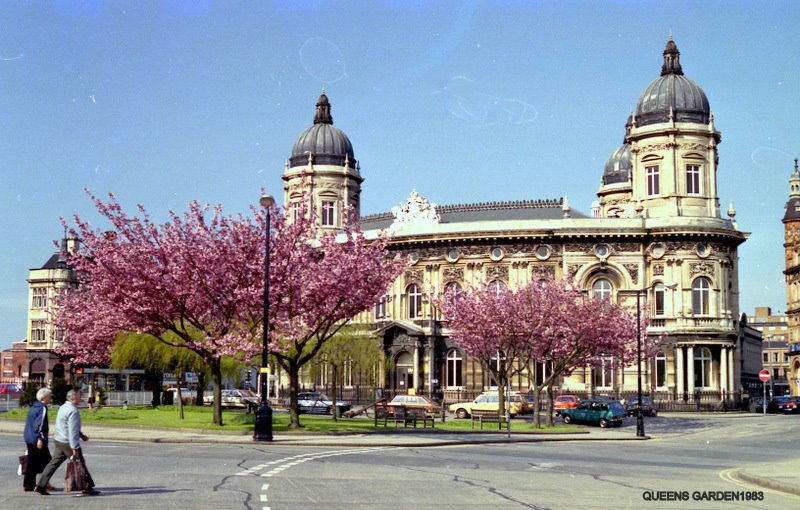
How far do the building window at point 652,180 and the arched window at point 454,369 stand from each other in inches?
763

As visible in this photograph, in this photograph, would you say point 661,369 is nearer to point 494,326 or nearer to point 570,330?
point 570,330

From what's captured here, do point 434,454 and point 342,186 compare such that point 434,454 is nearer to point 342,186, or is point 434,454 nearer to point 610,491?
point 610,491

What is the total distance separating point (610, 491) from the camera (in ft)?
66.9

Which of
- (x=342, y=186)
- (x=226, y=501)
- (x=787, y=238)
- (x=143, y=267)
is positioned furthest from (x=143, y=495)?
(x=787, y=238)

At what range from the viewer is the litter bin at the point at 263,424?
34688 millimetres

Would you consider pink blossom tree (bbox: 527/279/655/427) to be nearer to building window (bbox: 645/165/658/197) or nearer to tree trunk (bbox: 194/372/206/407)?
tree trunk (bbox: 194/372/206/407)

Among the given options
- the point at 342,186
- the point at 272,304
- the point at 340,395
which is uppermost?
the point at 342,186

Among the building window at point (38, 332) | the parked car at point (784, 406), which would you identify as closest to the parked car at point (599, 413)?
the parked car at point (784, 406)

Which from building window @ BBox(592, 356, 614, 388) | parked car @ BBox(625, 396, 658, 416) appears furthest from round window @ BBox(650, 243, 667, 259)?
parked car @ BBox(625, 396, 658, 416)

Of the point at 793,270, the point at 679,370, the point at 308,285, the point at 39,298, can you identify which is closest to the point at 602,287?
the point at 679,370

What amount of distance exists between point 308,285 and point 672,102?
45.4m

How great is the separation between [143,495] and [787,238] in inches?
5224

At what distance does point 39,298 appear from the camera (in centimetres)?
12562

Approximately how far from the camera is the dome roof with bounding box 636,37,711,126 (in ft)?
255
